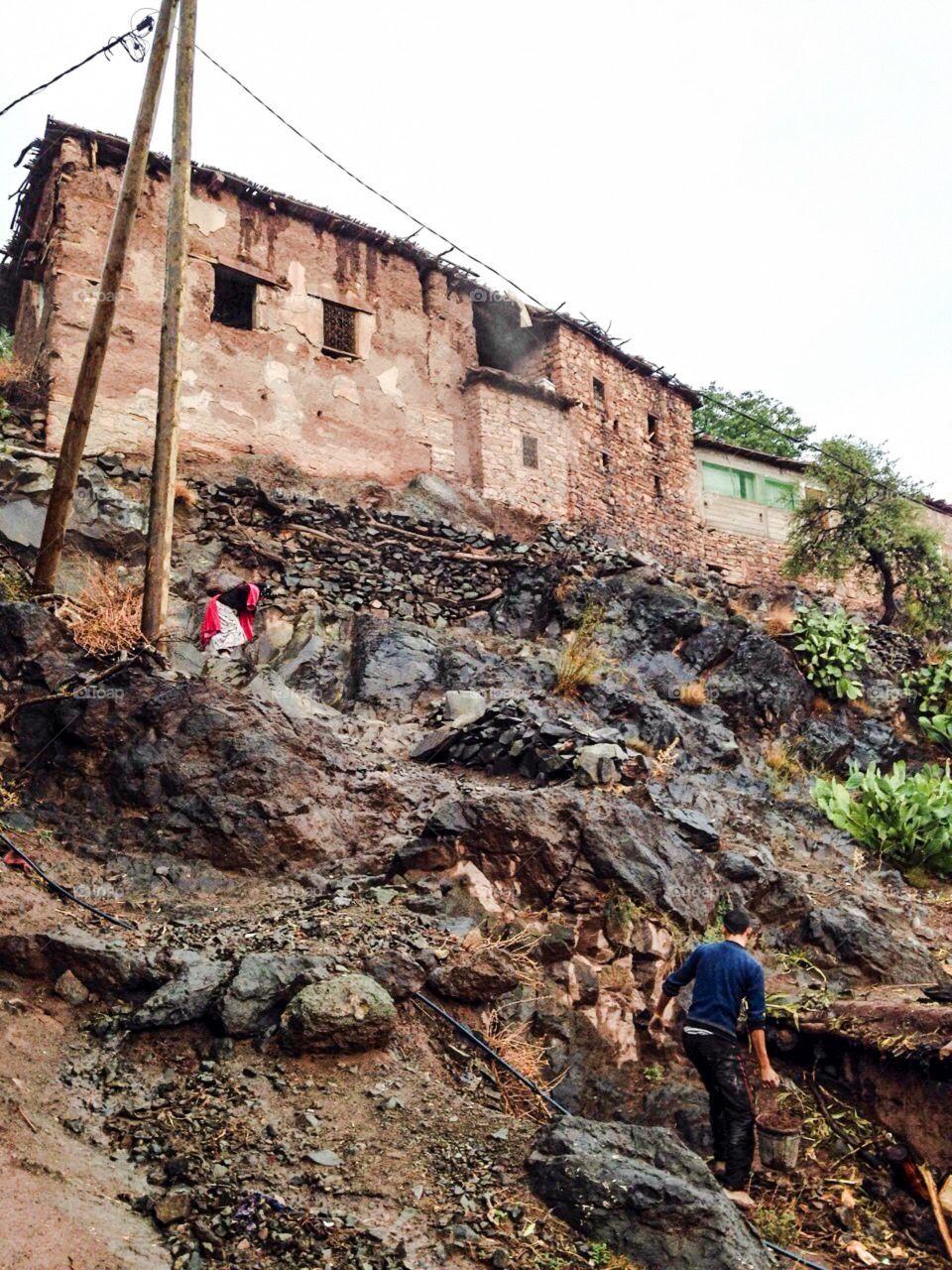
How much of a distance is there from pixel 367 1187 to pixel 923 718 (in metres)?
13.7

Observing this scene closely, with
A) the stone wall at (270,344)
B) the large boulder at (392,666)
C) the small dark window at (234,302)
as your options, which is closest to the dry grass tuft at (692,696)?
the large boulder at (392,666)

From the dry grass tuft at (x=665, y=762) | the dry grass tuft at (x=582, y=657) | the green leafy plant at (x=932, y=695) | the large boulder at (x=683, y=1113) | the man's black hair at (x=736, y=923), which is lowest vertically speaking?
the large boulder at (x=683, y=1113)

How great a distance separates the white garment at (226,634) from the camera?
11.1m

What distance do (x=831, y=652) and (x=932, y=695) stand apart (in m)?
2.28

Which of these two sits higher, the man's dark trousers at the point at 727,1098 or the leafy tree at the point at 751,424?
the leafy tree at the point at 751,424

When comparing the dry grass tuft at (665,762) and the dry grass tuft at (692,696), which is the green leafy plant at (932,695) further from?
the dry grass tuft at (665,762)

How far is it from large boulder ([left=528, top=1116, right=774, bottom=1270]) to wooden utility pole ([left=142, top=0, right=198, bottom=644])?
6059 mm

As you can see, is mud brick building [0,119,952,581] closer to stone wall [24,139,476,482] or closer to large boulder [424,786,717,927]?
stone wall [24,139,476,482]

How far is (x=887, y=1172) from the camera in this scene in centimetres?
650

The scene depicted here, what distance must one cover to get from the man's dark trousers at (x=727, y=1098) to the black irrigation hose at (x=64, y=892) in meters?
3.70

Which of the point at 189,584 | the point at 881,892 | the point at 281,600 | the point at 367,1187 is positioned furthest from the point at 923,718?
the point at 367,1187

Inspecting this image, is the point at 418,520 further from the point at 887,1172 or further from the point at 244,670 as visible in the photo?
the point at 887,1172

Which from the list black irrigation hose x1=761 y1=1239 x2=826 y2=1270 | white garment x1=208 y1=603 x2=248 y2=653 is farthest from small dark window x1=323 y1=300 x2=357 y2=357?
black irrigation hose x1=761 y1=1239 x2=826 y2=1270

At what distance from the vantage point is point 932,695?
1673cm
